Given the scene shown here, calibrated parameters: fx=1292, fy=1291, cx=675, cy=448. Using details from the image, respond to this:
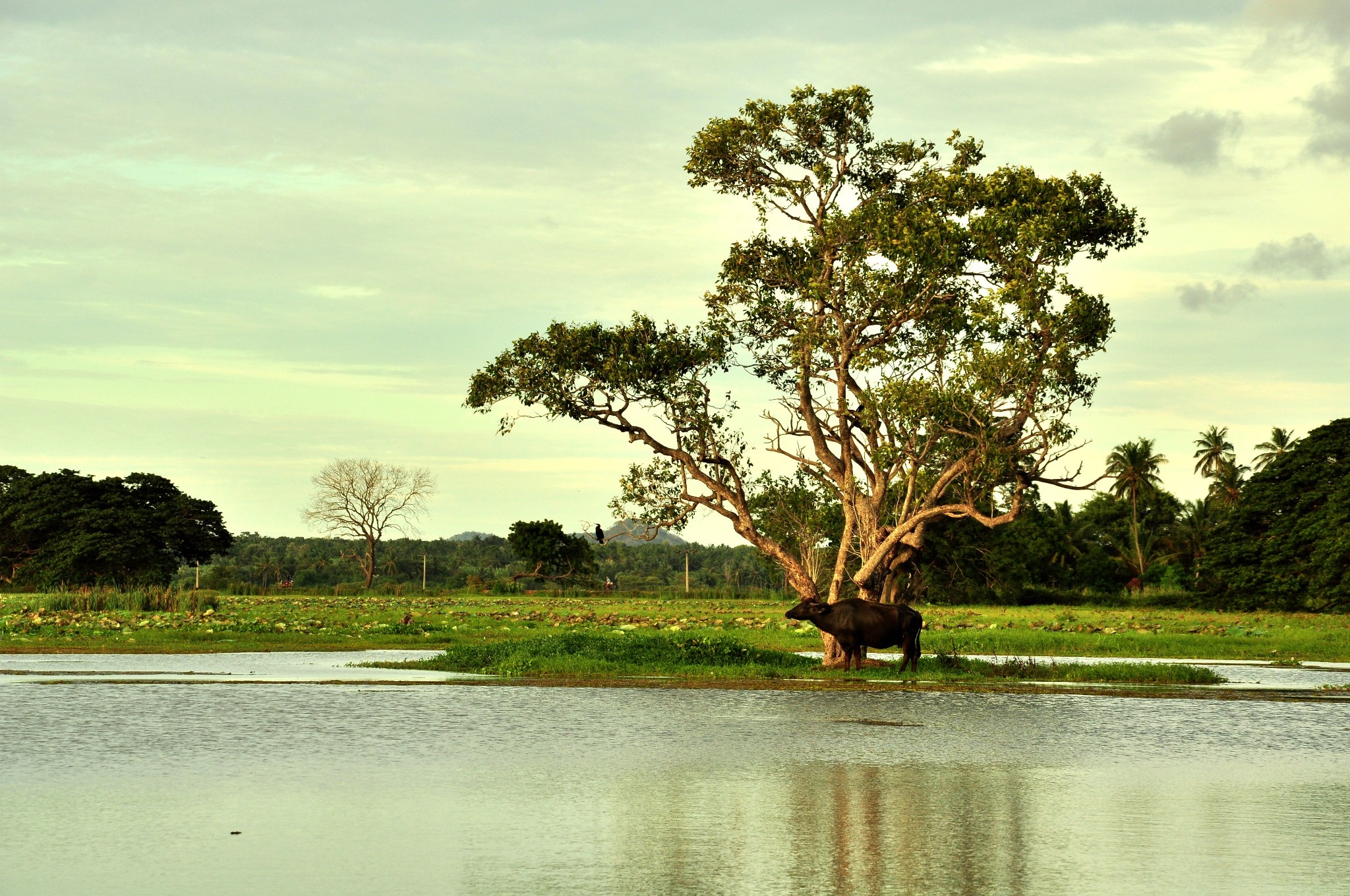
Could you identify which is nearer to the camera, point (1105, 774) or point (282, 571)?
point (1105, 774)

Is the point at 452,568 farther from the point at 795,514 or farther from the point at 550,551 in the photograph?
the point at 795,514

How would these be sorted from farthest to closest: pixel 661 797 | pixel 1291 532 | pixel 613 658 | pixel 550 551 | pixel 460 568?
pixel 460 568, pixel 550 551, pixel 1291 532, pixel 613 658, pixel 661 797

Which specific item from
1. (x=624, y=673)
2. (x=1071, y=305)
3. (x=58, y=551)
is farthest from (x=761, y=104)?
(x=58, y=551)

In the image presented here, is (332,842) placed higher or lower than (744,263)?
lower

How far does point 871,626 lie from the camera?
30.0 m

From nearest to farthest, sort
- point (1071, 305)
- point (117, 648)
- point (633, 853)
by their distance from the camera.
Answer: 1. point (633, 853)
2. point (1071, 305)
3. point (117, 648)

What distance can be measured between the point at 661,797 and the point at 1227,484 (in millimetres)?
108623

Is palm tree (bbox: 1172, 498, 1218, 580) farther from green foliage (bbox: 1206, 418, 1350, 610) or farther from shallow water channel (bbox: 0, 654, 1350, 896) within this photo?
shallow water channel (bbox: 0, 654, 1350, 896)

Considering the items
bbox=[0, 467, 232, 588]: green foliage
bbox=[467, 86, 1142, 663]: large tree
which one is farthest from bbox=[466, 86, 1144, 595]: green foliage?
bbox=[0, 467, 232, 588]: green foliage

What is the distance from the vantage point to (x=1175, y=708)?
23.7 meters

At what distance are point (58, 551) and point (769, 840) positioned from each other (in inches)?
3567

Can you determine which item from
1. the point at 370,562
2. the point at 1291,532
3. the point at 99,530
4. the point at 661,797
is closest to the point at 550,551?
the point at 370,562

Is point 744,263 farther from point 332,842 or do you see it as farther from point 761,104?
point 332,842

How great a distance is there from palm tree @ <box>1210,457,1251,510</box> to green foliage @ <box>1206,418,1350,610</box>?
31556 millimetres
